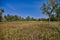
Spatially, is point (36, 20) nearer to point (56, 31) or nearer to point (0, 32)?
point (56, 31)

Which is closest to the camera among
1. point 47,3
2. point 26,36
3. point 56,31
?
point 26,36

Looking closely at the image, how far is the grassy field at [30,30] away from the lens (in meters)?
1.80

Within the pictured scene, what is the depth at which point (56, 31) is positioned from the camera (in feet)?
6.49

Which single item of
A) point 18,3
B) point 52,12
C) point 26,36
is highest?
point 18,3

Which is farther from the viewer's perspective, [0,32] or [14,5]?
[14,5]

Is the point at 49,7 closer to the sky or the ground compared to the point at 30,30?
closer to the sky

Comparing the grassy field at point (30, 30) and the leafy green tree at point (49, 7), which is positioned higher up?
the leafy green tree at point (49, 7)

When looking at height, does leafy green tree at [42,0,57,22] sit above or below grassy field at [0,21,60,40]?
above

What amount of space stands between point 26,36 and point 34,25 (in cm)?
31

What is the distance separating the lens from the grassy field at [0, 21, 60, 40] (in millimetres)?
1803

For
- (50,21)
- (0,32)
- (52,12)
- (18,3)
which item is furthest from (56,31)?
(0,32)

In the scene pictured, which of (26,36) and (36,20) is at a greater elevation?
(36,20)

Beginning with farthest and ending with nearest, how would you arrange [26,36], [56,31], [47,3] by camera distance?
[47,3] → [56,31] → [26,36]

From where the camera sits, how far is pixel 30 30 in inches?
75.2
